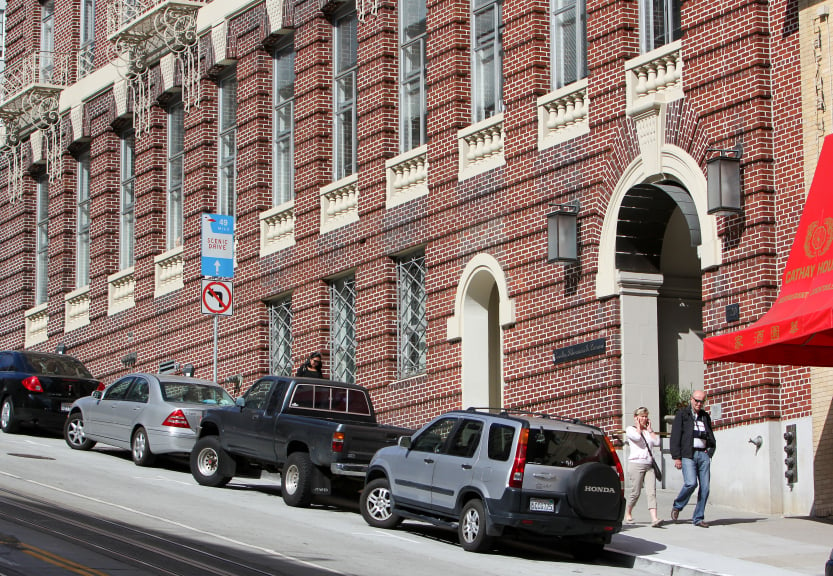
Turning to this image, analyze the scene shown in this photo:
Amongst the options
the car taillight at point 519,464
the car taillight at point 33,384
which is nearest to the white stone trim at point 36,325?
the car taillight at point 33,384

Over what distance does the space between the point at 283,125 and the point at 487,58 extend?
692 centimetres

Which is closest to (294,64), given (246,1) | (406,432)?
(246,1)

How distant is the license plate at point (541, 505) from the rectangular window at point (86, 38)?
26.9m

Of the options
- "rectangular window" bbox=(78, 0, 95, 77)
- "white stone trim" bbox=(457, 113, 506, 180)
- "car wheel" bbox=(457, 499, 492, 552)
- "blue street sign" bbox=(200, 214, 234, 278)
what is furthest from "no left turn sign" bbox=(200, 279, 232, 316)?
"rectangular window" bbox=(78, 0, 95, 77)

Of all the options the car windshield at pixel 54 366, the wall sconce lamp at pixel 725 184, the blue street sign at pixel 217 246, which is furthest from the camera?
the car windshield at pixel 54 366

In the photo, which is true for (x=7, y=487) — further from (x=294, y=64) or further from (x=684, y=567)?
(x=294, y=64)

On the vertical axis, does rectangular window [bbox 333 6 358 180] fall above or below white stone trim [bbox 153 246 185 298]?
above

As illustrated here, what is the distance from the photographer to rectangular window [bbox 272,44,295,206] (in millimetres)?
32000

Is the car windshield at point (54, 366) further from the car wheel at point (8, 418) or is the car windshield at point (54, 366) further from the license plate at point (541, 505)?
the license plate at point (541, 505)

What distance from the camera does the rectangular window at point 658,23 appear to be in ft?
74.1

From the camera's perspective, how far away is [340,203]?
3011 centimetres

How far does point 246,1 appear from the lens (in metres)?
33.1

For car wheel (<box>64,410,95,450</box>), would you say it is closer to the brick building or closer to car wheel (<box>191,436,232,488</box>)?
the brick building

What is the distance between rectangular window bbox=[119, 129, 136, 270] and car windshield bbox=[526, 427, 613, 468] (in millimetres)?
22422
